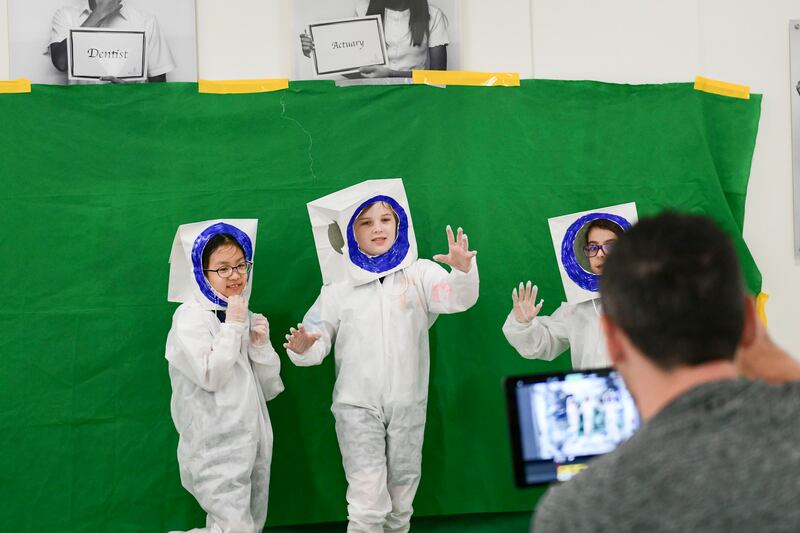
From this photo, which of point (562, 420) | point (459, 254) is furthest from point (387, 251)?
point (562, 420)

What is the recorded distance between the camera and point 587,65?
11.7 feet

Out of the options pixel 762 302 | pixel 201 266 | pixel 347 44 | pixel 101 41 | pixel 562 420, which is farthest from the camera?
pixel 762 302

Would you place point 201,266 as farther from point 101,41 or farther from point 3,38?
point 3,38

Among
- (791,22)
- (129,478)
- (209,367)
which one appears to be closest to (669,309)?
(209,367)

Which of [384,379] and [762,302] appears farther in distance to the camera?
[762,302]

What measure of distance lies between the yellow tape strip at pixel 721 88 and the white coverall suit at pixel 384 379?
146cm

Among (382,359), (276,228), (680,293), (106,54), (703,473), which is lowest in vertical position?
(382,359)

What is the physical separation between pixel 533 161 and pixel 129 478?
6.77 feet

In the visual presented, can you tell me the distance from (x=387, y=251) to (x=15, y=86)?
1.60m

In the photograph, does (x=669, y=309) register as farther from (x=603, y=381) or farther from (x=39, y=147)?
(x=39, y=147)

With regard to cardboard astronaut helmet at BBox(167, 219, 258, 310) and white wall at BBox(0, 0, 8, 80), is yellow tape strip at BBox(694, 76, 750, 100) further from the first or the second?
white wall at BBox(0, 0, 8, 80)

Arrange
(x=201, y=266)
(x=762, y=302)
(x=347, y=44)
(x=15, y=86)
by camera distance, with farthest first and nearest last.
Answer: (x=762, y=302), (x=347, y=44), (x=15, y=86), (x=201, y=266)

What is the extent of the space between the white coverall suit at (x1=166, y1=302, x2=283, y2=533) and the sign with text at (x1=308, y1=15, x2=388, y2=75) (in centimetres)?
119

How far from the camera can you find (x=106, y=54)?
3.29m
